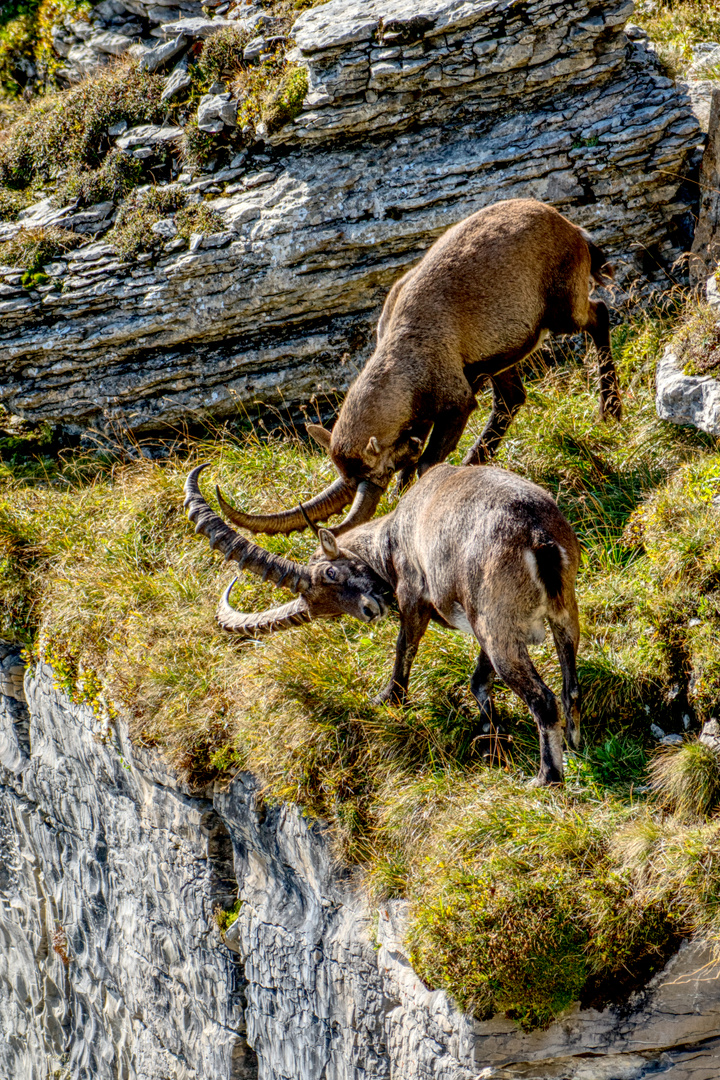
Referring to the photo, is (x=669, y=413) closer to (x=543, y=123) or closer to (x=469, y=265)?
(x=469, y=265)

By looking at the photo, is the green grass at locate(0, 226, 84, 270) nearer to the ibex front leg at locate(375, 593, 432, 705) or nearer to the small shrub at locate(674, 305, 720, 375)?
the small shrub at locate(674, 305, 720, 375)

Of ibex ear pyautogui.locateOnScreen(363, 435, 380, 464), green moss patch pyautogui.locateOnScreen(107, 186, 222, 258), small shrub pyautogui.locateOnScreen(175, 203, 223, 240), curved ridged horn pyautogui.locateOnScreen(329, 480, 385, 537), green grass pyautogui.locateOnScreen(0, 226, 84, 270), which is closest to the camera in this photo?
ibex ear pyautogui.locateOnScreen(363, 435, 380, 464)

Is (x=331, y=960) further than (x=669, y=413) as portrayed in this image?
No

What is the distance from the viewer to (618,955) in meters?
4.59

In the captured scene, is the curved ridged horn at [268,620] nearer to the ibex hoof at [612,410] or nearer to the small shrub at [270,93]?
the ibex hoof at [612,410]

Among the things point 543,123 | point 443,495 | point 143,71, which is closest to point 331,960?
point 443,495

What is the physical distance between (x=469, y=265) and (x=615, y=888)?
4478 millimetres

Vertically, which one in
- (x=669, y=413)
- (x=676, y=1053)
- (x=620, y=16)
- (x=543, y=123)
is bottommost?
(x=676, y=1053)

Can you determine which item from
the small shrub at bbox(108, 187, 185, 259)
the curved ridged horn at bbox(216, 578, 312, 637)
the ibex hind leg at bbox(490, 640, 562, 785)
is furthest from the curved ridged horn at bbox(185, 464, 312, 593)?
the small shrub at bbox(108, 187, 185, 259)

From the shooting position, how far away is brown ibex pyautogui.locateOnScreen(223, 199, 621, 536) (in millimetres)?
6895

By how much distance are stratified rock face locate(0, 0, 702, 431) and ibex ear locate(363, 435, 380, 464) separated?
3398mm

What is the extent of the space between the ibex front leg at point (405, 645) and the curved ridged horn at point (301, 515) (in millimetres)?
1240

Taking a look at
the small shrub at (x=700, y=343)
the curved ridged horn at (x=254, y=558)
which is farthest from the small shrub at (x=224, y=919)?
the small shrub at (x=700, y=343)

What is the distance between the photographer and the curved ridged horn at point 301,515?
6.85m
